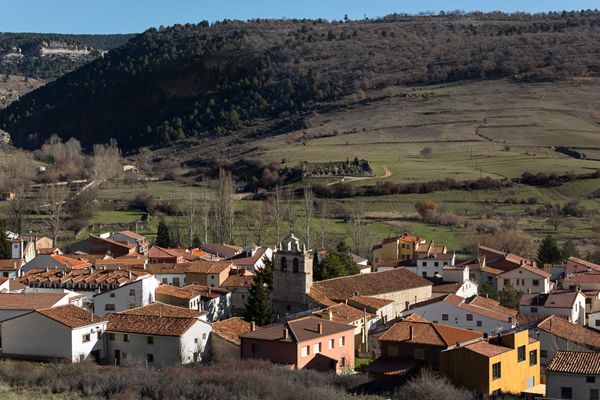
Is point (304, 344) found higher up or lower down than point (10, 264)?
higher up

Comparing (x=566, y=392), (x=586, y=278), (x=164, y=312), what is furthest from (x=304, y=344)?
(x=586, y=278)

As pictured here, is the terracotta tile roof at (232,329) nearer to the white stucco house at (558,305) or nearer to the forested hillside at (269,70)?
the white stucco house at (558,305)

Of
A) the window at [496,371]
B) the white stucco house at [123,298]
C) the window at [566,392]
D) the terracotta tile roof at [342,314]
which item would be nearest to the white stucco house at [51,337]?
the white stucco house at [123,298]

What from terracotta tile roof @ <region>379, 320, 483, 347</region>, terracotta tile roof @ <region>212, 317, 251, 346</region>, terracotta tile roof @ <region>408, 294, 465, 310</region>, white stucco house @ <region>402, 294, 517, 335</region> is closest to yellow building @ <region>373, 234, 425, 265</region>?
terracotta tile roof @ <region>408, 294, 465, 310</region>

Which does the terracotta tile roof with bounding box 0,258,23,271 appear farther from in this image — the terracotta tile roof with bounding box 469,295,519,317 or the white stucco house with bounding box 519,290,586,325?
the white stucco house with bounding box 519,290,586,325

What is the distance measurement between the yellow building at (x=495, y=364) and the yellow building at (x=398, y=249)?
28.0 meters

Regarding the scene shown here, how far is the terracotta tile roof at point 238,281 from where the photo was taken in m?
42.4

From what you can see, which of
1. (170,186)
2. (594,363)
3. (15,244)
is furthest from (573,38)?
(594,363)

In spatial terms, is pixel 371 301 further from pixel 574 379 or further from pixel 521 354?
pixel 574 379

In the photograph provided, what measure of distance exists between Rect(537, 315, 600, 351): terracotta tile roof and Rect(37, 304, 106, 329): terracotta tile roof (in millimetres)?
18570

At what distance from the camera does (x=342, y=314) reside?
33469 millimetres

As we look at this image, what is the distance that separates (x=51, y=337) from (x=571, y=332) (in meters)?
21.4

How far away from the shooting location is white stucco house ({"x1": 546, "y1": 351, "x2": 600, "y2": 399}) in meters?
25.0

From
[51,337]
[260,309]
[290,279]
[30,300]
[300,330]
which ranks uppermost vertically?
[290,279]
